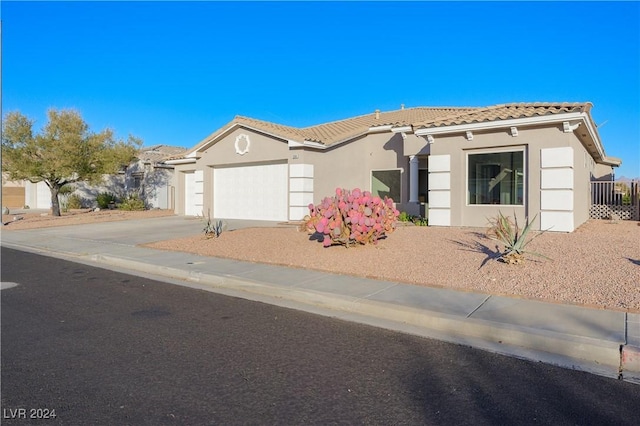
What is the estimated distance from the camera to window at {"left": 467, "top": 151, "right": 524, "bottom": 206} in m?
13.4

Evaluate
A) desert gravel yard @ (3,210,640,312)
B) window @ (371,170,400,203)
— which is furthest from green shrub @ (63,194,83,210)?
window @ (371,170,400,203)

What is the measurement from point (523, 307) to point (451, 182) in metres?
8.30

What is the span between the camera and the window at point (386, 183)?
19.1 meters

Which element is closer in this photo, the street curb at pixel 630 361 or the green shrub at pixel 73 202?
the street curb at pixel 630 361

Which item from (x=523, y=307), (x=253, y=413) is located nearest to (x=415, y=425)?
(x=253, y=413)

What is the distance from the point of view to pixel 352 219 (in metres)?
10.4

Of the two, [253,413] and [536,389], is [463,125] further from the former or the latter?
[253,413]

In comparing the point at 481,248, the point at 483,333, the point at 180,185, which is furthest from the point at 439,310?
the point at 180,185

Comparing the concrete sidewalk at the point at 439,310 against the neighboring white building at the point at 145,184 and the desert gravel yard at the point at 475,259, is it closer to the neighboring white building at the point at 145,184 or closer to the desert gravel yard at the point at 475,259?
the desert gravel yard at the point at 475,259

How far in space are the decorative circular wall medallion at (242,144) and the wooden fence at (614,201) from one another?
13.9 metres

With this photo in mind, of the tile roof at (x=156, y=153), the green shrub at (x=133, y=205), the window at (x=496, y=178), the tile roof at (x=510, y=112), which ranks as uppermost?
the tile roof at (x=156, y=153)

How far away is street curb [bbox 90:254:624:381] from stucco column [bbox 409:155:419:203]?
10927mm

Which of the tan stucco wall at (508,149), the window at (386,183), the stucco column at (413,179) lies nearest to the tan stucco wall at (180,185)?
the window at (386,183)

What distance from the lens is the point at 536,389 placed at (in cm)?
411
